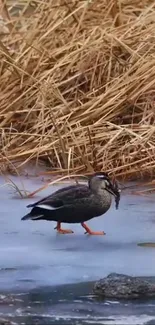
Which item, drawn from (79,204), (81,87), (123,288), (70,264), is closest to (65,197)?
(79,204)

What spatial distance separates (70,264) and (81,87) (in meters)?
3.50

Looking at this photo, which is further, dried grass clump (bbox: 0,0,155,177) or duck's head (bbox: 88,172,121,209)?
dried grass clump (bbox: 0,0,155,177)

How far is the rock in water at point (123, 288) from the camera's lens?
12.5 feet

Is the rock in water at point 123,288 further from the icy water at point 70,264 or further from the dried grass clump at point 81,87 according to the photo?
the dried grass clump at point 81,87

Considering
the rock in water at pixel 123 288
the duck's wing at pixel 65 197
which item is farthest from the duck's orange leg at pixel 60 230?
the rock in water at pixel 123 288

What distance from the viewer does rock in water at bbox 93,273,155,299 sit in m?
3.82

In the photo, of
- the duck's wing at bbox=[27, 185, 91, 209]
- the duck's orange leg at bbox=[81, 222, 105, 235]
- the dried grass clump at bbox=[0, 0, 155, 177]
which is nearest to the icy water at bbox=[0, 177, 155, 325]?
the duck's orange leg at bbox=[81, 222, 105, 235]

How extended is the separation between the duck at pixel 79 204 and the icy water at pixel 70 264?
82mm

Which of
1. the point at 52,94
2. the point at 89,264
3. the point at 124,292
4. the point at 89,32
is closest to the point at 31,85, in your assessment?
the point at 52,94

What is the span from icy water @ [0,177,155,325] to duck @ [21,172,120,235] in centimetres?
8

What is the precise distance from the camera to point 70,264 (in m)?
4.26

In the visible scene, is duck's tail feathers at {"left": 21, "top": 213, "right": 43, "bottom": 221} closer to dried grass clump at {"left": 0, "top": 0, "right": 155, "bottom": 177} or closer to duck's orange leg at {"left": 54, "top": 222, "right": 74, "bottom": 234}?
duck's orange leg at {"left": 54, "top": 222, "right": 74, "bottom": 234}

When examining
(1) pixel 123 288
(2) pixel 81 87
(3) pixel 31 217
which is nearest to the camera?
(1) pixel 123 288

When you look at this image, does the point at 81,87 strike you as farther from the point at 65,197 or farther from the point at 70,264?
the point at 70,264
